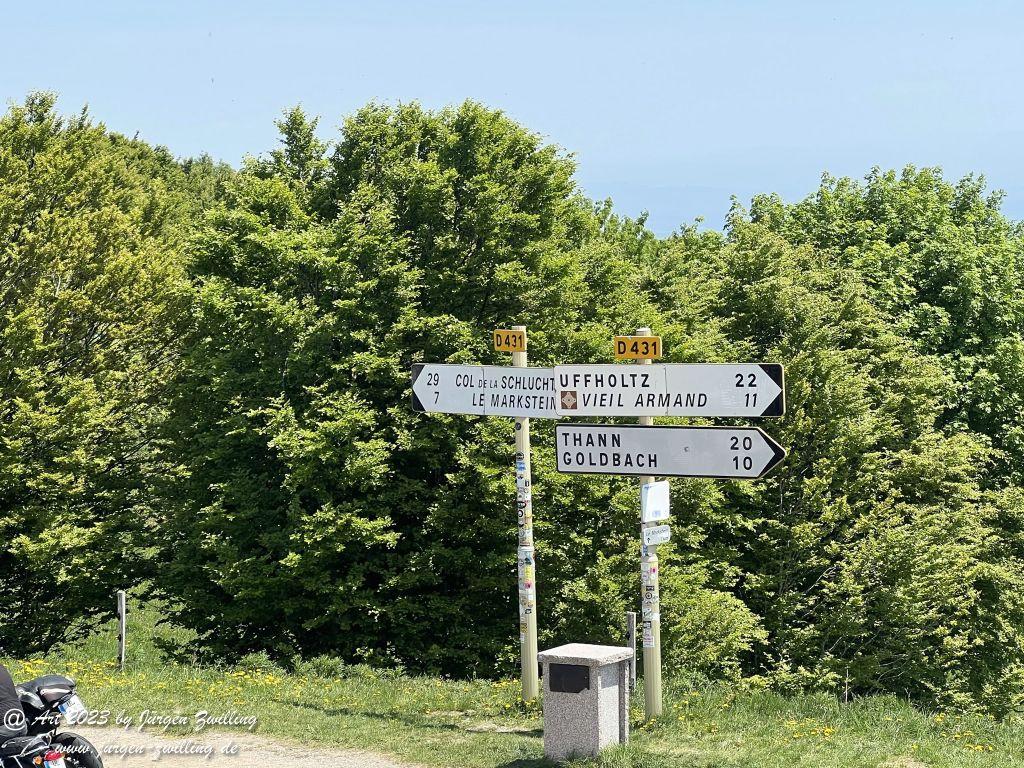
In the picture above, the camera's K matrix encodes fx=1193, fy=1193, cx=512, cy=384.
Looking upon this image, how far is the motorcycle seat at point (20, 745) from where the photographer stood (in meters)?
9.01

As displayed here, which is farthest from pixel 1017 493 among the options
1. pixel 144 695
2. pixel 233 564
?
pixel 144 695

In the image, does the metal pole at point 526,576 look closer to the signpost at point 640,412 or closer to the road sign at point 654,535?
the signpost at point 640,412

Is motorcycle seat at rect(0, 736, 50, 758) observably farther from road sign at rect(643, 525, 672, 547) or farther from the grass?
road sign at rect(643, 525, 672, 547)

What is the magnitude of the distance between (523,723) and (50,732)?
5148 millimetres

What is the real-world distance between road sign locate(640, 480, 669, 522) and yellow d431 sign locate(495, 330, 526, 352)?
7.91ft

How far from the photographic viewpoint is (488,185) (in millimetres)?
25406

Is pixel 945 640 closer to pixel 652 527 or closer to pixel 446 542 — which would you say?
pixel 446 542

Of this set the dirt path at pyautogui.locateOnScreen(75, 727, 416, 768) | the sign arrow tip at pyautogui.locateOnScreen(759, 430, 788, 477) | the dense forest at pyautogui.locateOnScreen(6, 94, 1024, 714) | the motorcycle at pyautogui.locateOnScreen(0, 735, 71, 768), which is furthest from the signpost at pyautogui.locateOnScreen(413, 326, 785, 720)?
the dense forest at pyautogui.locateOnScreen(6, 94, 1024, 714)

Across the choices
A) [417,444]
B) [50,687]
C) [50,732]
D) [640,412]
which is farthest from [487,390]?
[417,444]

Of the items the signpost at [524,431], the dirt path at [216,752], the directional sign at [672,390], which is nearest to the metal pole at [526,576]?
the signpost at [524,431]

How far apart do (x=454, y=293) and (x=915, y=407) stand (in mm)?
12416

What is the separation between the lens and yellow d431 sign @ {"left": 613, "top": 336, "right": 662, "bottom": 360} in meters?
12.3

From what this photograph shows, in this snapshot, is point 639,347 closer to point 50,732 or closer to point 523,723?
point 523,723

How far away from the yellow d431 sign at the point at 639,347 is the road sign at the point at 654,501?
1.31 m
